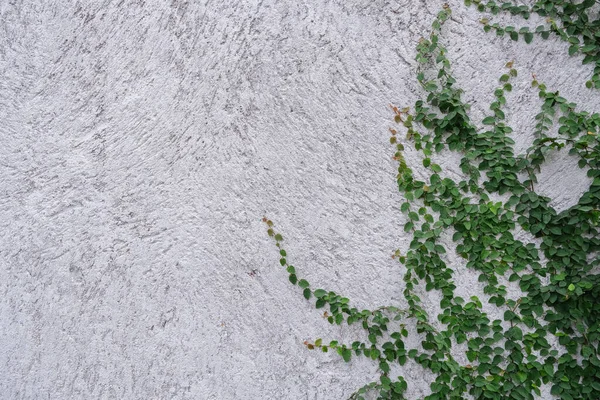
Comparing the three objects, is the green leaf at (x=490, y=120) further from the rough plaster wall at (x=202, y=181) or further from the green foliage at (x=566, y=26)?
the green foliage at (x=566, y=26)

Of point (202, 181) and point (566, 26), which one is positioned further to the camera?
point (202, 181)

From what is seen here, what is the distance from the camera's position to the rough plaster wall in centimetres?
292

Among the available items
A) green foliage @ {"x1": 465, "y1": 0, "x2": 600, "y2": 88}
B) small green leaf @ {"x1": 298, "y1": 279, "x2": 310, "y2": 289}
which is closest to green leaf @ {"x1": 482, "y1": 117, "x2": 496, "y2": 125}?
green foliage @ {"x1": 465, "y1": 0, "x2": 600, "y2": 88}

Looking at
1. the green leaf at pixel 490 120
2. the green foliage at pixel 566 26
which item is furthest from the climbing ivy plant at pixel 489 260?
the green foliage at pixel 566 26

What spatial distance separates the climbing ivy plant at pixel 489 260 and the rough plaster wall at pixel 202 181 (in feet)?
0.23

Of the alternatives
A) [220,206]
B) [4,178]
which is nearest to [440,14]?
[220,206]

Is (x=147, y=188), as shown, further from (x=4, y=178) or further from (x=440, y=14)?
(x=440, y=14)

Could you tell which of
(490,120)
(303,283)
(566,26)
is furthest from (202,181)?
(566,26)

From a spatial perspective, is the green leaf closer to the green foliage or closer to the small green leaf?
the green foliage

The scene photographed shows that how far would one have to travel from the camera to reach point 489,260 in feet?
9.25

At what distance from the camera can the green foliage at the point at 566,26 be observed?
9.15 feet

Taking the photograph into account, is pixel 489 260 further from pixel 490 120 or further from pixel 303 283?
pixel 303 283

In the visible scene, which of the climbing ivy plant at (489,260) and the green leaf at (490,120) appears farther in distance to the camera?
the green leaf at (490,120)

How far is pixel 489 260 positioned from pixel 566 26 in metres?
1.20
